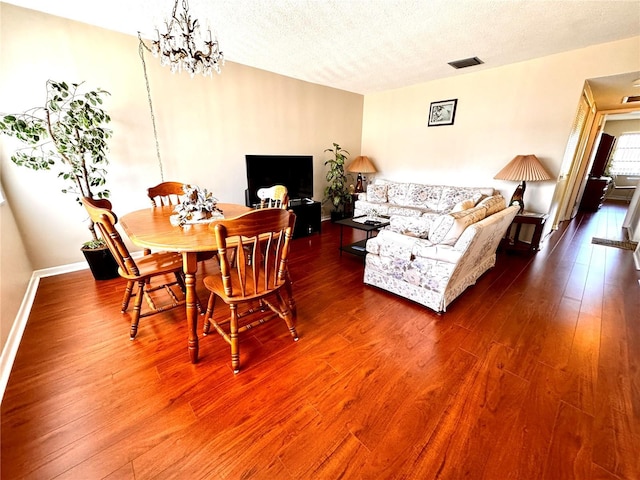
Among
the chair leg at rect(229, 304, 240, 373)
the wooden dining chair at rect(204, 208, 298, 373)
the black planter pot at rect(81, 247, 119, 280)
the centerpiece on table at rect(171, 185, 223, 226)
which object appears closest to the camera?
the wooden dining chair at rect(204, 208, 298, 373)

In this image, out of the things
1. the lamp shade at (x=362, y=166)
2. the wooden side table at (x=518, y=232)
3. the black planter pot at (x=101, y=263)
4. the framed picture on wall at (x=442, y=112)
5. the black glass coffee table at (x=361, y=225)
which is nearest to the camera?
the black planter pot at (x=101, y=263)

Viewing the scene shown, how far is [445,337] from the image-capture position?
6.40 feet

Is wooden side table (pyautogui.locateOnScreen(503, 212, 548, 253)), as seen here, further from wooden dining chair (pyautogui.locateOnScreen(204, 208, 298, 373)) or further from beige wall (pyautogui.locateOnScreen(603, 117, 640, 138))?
beige wall (pyautogui.locateOnScreen(603, 117, 640, 138))

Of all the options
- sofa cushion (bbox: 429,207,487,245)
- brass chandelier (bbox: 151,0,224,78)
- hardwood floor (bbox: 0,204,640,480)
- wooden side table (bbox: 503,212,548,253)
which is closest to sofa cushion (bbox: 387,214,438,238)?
sofa cushion (bbox: 429,207,487,245)

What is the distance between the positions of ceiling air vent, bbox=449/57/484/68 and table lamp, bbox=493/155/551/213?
1390 millimetres

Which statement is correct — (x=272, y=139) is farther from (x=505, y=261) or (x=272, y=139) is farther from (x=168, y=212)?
(x=505, y=261)

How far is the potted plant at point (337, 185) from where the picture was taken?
490cm

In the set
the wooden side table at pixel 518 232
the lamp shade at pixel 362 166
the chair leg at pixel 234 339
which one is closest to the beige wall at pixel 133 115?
the lamp shade at pixel 362 166

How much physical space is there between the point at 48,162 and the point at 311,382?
9.62 feet

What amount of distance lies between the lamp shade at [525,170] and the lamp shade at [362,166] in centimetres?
221

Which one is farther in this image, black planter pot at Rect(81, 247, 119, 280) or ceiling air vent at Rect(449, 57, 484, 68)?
ceiling air vent at Rect(449, 57, 484, 68)

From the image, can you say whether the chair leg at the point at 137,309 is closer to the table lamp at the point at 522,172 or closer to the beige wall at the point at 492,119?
the table lamp at the point at 522,172

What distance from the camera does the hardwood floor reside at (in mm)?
1145

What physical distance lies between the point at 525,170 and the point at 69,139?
5.12m
